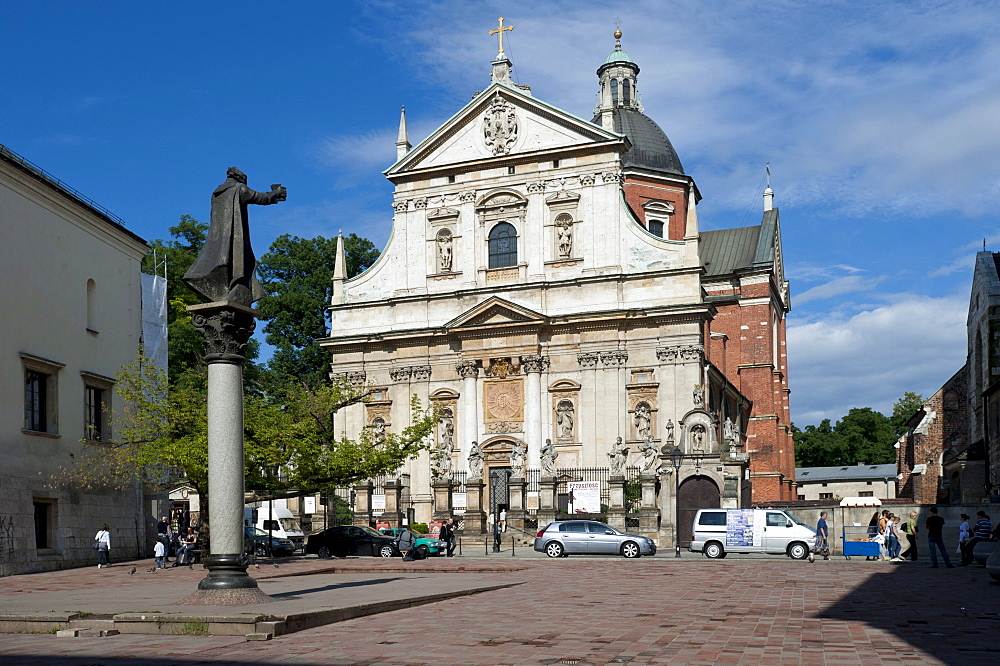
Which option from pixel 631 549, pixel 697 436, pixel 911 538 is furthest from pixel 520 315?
pixel 911 538

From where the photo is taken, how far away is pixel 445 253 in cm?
5294

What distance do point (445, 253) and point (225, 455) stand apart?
1536 inches

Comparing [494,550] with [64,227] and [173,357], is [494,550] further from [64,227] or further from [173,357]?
[173,357]

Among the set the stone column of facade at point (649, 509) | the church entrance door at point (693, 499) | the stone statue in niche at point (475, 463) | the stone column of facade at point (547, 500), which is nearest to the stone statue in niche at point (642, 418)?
the stone statue in niche at point (475, 463)

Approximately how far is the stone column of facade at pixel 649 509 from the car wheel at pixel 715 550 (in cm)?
624

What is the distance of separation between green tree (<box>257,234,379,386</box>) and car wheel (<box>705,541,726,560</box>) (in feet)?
116

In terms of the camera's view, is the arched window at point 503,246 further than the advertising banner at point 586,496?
Yes

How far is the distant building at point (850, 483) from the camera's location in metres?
92.2

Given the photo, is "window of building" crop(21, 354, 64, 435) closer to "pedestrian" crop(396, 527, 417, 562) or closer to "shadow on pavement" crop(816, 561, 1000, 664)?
"pedestrian" crop(396, 527, 417, 562)

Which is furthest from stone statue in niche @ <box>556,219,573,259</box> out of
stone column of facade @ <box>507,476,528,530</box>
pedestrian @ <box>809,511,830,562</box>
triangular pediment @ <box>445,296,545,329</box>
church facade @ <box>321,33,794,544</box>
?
pedestrian @ <box>809,511,830,562</box>

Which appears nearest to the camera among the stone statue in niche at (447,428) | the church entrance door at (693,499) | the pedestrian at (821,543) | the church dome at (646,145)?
the pedestrian at (821,543)

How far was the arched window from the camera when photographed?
5181cm

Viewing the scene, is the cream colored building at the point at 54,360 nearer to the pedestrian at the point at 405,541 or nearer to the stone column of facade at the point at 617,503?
the pedestrian at the point at 405,541

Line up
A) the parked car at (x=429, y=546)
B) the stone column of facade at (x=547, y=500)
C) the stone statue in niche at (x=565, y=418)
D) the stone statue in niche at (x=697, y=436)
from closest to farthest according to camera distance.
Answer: the parked car at (x=429, y=546) → the stone statue in niche at (x=697, y=436) → the stone column of facade at (x=547, y=500) → the stone statue in niche at (x=565, y=418)
